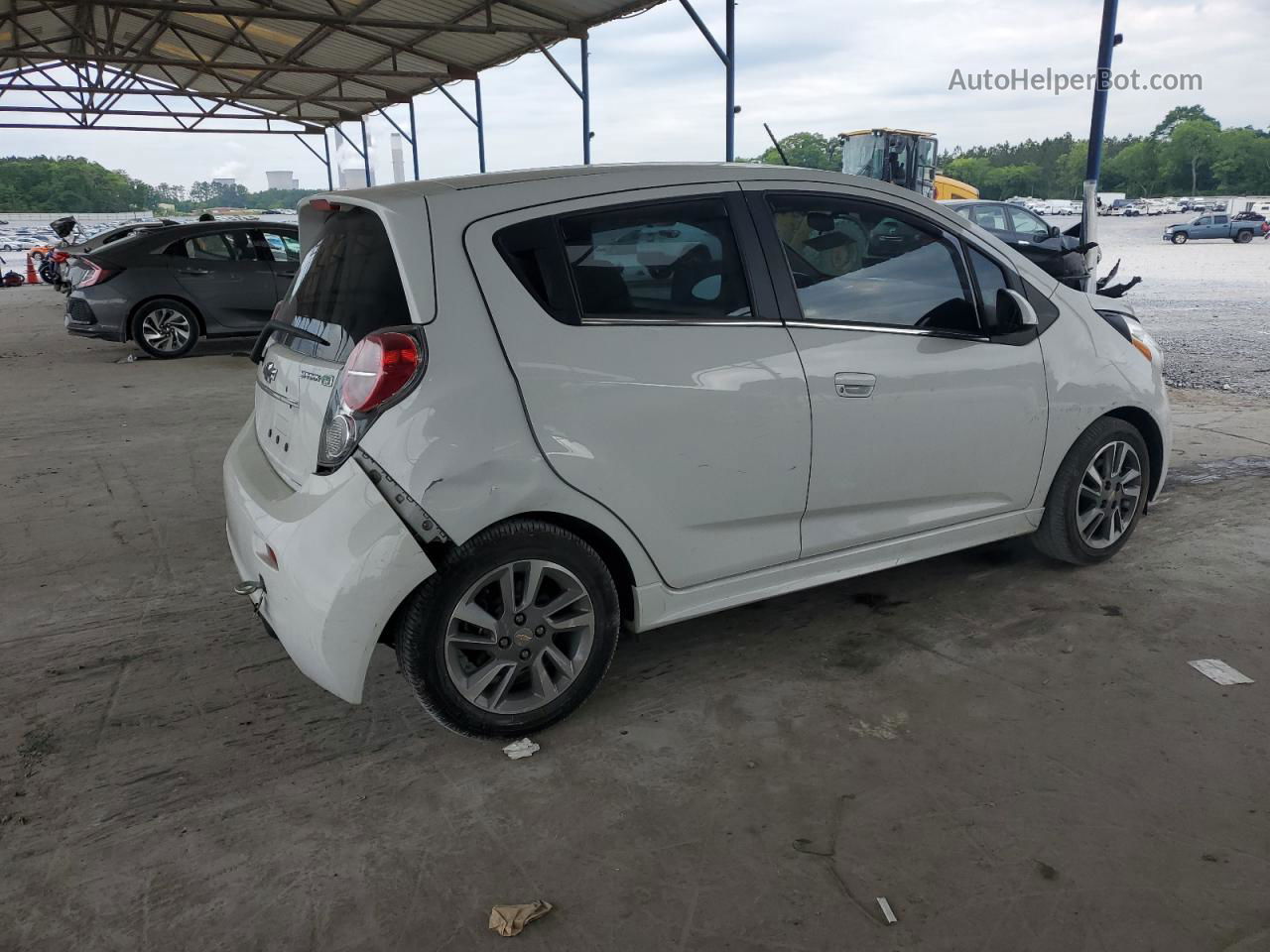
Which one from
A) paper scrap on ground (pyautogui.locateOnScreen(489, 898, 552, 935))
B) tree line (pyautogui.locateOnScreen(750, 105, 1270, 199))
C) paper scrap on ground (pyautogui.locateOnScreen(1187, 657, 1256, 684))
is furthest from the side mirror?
tree line (pyautogui.locateOnScreen(750, 105, 1270, 199))

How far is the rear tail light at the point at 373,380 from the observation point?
2.52 meters

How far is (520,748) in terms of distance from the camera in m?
2.84

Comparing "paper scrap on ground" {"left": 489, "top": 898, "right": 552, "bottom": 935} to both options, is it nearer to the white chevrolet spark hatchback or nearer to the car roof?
the white chevrolet spark hatchback

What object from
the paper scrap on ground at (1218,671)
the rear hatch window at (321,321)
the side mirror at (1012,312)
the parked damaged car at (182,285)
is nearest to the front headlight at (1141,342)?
the side mirror at (1012,312)

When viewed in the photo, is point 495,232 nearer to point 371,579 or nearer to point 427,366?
point 427,366

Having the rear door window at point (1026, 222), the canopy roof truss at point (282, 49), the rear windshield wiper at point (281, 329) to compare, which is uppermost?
the canopy roof truss at point (282, 49)

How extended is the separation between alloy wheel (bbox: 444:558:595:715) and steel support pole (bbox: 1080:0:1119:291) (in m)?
6.30

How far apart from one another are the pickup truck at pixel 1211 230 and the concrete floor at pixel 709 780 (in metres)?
35.5

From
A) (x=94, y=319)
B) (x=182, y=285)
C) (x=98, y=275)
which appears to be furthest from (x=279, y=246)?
(x=94, y=319)

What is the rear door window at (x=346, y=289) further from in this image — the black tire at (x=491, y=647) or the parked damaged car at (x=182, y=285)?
the parked damaged car at (x=182, y=285)

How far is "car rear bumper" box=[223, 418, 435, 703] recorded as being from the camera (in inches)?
98.5

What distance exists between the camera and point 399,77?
890 inches

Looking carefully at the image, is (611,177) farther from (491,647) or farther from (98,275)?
(98,275)

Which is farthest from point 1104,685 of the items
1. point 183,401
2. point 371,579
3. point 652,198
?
point 183,401
